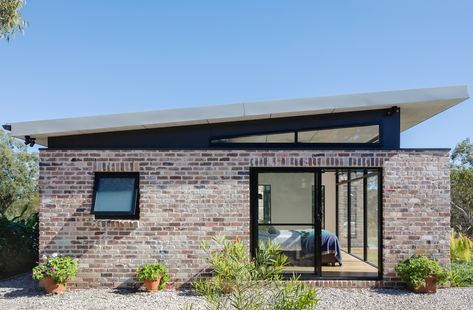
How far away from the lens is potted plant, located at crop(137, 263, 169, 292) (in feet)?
22.6

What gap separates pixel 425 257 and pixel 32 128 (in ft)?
23.7

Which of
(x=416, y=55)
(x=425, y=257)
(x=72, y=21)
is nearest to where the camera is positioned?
(x=425, y=257)

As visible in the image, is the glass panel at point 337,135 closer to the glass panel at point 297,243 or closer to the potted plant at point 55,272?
the glass panel at point 297,243

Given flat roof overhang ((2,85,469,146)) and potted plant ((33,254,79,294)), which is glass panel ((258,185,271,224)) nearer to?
flat roof overhang ((2,85,469,146))

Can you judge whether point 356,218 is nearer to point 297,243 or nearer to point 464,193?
point 297,243

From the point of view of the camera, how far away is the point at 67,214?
7.31 metres

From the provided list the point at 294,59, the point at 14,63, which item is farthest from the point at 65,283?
the point at 294,59

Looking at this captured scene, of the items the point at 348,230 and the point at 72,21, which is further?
the point at 348,230

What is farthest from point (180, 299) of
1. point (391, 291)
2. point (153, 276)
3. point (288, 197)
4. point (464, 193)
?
point (464, 193)

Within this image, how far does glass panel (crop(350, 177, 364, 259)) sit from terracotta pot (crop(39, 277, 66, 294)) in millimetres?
6653

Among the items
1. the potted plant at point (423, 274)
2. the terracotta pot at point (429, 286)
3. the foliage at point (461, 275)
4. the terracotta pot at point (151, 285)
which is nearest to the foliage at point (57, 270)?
the terracotta pot at point (151, 285)

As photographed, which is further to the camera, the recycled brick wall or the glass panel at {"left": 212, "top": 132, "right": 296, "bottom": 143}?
the glass panel at {"left": 212, "top": 132, "right": 296, "bottom": 143}

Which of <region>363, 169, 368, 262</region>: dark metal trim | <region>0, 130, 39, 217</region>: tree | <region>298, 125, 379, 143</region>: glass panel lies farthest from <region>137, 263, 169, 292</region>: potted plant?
<region>0, 130, 39, 217</region>: tree

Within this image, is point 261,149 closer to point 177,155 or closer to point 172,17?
point 177,155
